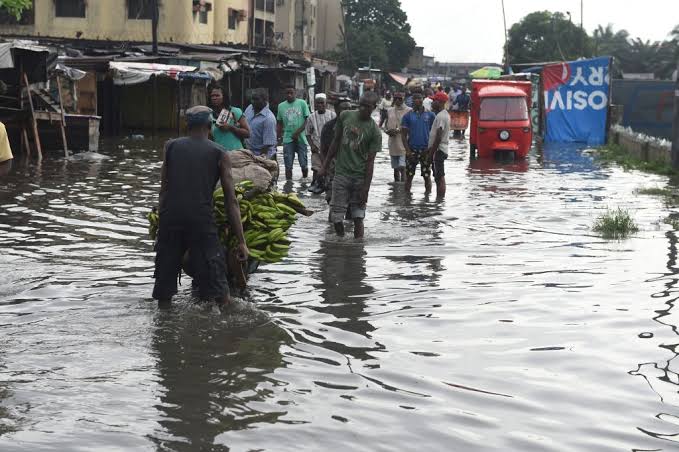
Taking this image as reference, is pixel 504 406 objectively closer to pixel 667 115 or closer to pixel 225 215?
pixel 225 215

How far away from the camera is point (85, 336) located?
698cm

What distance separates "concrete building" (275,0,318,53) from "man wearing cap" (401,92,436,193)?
1967 inches

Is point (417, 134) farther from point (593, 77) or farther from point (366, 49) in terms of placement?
point (366, 49)

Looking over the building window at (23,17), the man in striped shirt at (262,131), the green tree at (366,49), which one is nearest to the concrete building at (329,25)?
the green tree at (366,49)

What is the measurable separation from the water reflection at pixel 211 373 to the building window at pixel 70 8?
40974 millimetres

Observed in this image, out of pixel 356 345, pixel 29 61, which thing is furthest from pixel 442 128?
pixel 29 61

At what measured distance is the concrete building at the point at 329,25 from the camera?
88.6 metres

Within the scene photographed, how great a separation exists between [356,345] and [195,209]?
57.0 inches

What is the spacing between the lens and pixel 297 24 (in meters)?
76.8

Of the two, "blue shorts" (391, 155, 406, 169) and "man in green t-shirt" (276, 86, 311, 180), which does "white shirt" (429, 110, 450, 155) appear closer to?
"blue shorts" (391, 155, 406, 169)

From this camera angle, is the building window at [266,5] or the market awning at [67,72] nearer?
the market awning at [67,72]

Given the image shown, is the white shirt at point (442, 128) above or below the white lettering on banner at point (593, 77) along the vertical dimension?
below

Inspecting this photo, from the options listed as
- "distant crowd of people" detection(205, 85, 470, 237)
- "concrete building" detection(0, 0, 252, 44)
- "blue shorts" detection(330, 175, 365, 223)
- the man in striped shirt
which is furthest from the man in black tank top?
"concrete building" detection(0, 0, 252, 44)

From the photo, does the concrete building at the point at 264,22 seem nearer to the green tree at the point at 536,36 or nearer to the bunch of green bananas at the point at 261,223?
the green tree at the point at 536,36
